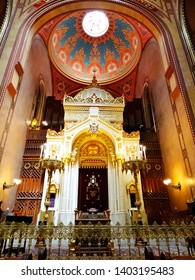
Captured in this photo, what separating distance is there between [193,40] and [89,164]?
29.5 feet

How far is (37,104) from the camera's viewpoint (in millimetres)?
15812

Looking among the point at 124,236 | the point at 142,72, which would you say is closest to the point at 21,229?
the point at 124,236

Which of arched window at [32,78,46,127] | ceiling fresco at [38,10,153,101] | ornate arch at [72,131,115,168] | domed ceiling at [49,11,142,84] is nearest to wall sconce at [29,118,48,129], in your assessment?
arched window at [32,78,46,127]

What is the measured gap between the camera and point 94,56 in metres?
19.5

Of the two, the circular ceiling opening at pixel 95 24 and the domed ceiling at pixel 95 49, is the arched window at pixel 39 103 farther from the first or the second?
the circular ceiling opening at pixel 95 24

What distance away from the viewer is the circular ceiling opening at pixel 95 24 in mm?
18062

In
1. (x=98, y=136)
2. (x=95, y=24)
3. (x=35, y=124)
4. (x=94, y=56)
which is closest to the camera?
(x=98, y=136)

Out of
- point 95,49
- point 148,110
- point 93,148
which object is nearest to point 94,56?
point 95,49

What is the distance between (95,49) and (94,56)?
69cm

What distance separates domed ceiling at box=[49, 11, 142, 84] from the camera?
16.8m

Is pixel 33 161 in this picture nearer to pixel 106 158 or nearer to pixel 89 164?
pixel 89 164

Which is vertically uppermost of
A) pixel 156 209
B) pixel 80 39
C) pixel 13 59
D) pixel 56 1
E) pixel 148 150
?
pixel 80 39

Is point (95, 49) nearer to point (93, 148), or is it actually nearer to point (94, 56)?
point (94, 56)

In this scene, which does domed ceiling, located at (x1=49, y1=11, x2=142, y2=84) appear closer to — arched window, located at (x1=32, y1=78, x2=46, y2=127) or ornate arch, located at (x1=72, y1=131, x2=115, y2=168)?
arched window, located at (x1=32, y1=78, x2=46, y2=127)
